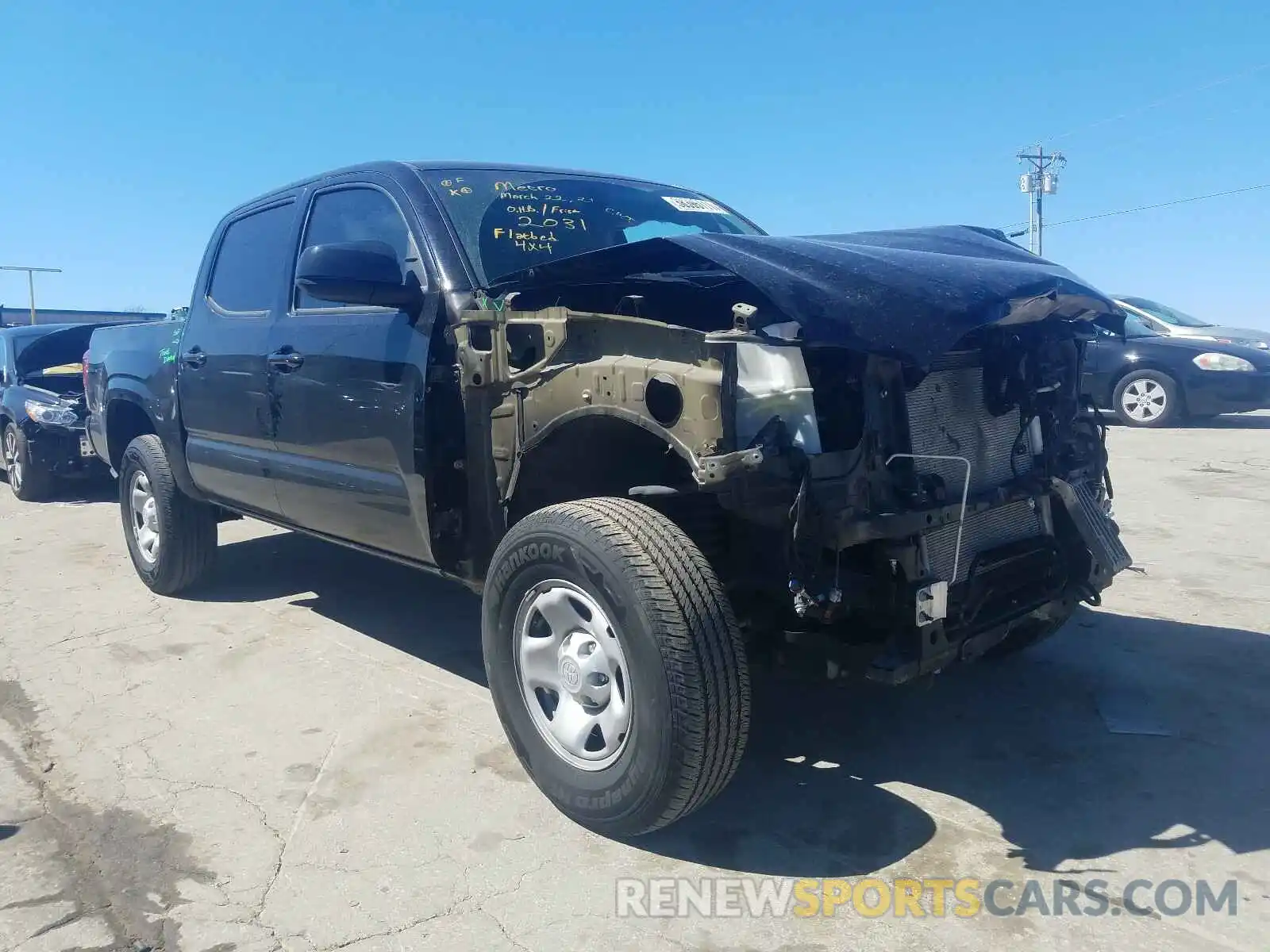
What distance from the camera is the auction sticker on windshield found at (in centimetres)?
438

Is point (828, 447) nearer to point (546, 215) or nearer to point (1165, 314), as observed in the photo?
point (546, 215)

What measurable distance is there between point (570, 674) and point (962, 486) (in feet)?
4.08

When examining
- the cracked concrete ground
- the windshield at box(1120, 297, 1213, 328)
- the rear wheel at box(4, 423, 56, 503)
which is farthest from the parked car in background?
the rear wheel at box(4, 423, 56, 503)

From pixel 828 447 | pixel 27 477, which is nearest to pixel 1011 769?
pixel 828 447

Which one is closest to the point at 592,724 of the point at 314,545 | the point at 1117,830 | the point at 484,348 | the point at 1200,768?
the point at 484,348

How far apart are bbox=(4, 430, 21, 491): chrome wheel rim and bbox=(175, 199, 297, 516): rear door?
5.76 metres

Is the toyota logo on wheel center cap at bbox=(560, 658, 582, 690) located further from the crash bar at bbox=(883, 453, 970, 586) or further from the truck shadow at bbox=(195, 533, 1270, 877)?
the crash bar at bbox=(883, 453, 970, 586)

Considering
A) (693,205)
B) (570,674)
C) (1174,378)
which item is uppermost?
(693,205)

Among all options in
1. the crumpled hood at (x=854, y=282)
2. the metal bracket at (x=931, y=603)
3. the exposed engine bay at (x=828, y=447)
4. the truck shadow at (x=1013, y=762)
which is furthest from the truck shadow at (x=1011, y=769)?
the crumpled hood at (x=854, y=282)

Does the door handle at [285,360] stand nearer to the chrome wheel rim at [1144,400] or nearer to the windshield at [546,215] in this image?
the windshield at [546,215]

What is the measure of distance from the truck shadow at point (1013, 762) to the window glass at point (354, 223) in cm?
171

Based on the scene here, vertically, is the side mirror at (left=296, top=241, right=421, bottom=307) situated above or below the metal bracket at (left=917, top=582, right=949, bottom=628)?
above

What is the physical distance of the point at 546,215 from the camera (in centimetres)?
387

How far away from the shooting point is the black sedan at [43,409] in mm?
9336
